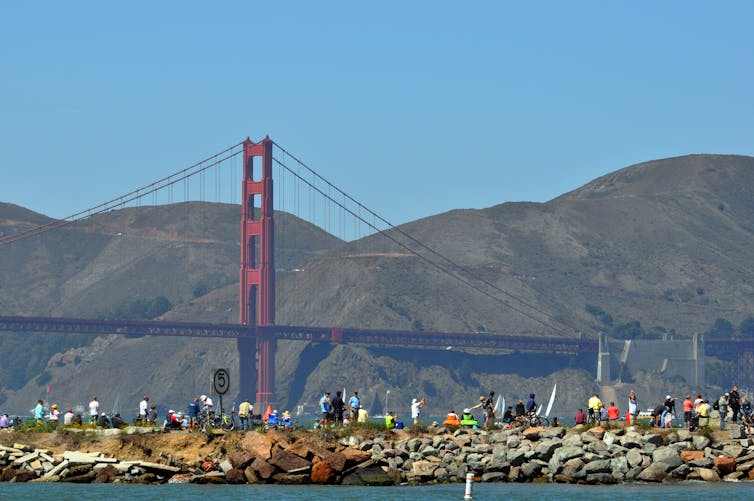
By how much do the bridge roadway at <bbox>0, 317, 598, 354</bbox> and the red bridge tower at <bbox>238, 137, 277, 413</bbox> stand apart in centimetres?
234

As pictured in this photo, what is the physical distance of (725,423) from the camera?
4981 centimetres

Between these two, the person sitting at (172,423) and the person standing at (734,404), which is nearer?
the person sitting at (172,423)

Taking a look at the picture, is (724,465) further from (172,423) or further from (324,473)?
(172,423)

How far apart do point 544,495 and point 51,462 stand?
14847 millimetres

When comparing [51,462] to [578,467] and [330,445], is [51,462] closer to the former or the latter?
[330,445]

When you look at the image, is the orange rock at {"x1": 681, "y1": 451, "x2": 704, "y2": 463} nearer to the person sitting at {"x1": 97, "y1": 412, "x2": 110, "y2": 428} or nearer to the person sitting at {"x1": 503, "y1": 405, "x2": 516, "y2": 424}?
the person sitting at {"x1": 503, "y1": 405, "x2": 516, "y2": 424}

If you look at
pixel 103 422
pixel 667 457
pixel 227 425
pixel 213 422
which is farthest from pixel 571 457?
pixel 103 422

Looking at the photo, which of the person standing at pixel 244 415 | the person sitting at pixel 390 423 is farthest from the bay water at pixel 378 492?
the person standing at pixel 244 415

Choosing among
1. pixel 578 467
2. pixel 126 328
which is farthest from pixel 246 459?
pixel 126 328

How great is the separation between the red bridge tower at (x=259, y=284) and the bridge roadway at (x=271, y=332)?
2335 mm

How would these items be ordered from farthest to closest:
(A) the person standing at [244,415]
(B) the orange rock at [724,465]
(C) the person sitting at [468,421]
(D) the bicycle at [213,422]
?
(C) the person sitting at [468,421]
(A) the person standing at [244,415]
(D) the bicycle at [213,422]
(B) the orange rock at [724,465]

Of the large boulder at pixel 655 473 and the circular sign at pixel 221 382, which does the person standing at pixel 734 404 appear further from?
the circular sign at pixel 221 382

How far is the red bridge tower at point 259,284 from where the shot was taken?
6703 inches

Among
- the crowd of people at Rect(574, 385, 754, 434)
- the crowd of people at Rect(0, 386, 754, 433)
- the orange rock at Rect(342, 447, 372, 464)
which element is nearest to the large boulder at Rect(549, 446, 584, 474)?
the crowd of people at Rect(574, 385, 754, 434)
